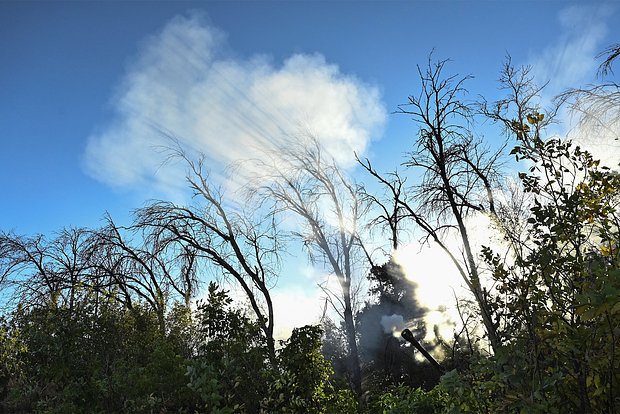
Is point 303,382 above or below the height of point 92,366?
below

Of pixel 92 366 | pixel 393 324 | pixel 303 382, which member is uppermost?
pixel 393 324

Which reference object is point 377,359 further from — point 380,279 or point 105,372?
point 105,372

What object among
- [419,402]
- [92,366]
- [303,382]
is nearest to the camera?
[303,382]

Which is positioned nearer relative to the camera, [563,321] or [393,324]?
[563,321]

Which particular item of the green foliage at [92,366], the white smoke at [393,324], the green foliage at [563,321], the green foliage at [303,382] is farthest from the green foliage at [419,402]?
the white smoke at [393,324]

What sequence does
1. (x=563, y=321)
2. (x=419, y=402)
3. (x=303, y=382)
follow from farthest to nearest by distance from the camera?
(x=419, y=402) < (x=303, y=382) < (x=563, y=321)

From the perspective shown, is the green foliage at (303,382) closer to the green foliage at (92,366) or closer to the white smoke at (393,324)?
the green foliage at (92,366)

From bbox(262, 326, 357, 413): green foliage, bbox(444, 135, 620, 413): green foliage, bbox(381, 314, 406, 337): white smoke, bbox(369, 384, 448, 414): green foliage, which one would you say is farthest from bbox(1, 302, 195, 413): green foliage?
bbox(381, 314, 406, 337): white smoke

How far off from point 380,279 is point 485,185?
8759 mm

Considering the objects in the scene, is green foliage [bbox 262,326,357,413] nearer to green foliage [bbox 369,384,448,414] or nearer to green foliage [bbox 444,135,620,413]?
green foliage [bbox 369,384,448,414]

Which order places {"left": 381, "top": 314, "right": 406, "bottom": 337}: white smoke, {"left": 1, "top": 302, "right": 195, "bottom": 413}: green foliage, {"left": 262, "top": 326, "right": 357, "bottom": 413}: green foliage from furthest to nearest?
{"left": 381, "top": 314, "right": 406, "bottom": 337}: white smoke
{"left": 1, "top": 302, "right": 195, "bottom": 413}: green foliage
{"left": 262, "top": 326, "right": 357, "bottom": 413}: green foliage

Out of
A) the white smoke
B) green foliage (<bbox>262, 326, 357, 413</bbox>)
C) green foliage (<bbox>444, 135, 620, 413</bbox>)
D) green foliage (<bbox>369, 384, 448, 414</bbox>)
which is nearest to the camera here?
green foliage (<bbox>444, 135, 620, 413</bbox>)

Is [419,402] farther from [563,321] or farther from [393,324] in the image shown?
[393,324]

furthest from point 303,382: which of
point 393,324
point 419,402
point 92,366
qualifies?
point 393,324
